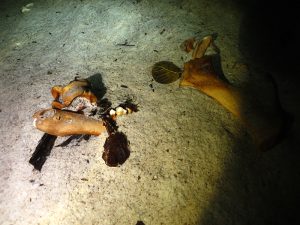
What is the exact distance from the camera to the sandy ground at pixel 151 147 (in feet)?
6.39

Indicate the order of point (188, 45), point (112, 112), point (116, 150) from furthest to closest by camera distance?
point (188, 45) < point (112, 112) < point (116, 150)

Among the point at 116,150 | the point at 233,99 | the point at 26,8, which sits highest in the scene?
the point at 233,99

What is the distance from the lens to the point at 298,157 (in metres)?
2.03

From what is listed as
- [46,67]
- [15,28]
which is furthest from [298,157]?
[15,28]

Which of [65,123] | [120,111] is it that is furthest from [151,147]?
[65,123]

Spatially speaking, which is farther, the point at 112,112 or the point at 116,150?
the point at 112,112

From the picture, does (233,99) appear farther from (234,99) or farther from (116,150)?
(116,150)

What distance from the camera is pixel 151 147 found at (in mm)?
2217

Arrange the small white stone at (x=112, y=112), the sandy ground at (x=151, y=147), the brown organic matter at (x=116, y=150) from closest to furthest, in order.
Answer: the sandy ground at (x=151, y=147) → the brown organic matter at (x=116, y=150) → the small white stone at (x=112, y=112)

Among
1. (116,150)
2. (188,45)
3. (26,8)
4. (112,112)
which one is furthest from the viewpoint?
(26,8)

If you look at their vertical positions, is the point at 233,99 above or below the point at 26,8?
above

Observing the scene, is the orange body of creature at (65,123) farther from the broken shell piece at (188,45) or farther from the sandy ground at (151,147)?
the broken shell piece at (188,45)

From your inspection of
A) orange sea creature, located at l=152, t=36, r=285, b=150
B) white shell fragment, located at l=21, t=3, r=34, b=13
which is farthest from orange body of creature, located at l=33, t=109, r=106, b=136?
white shell fragment, located at l=21, t=3, r=34, b=13

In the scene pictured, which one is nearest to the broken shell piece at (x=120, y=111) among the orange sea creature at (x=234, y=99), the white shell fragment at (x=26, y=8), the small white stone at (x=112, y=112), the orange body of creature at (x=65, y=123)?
the small white stone at (x=112, y=112)
